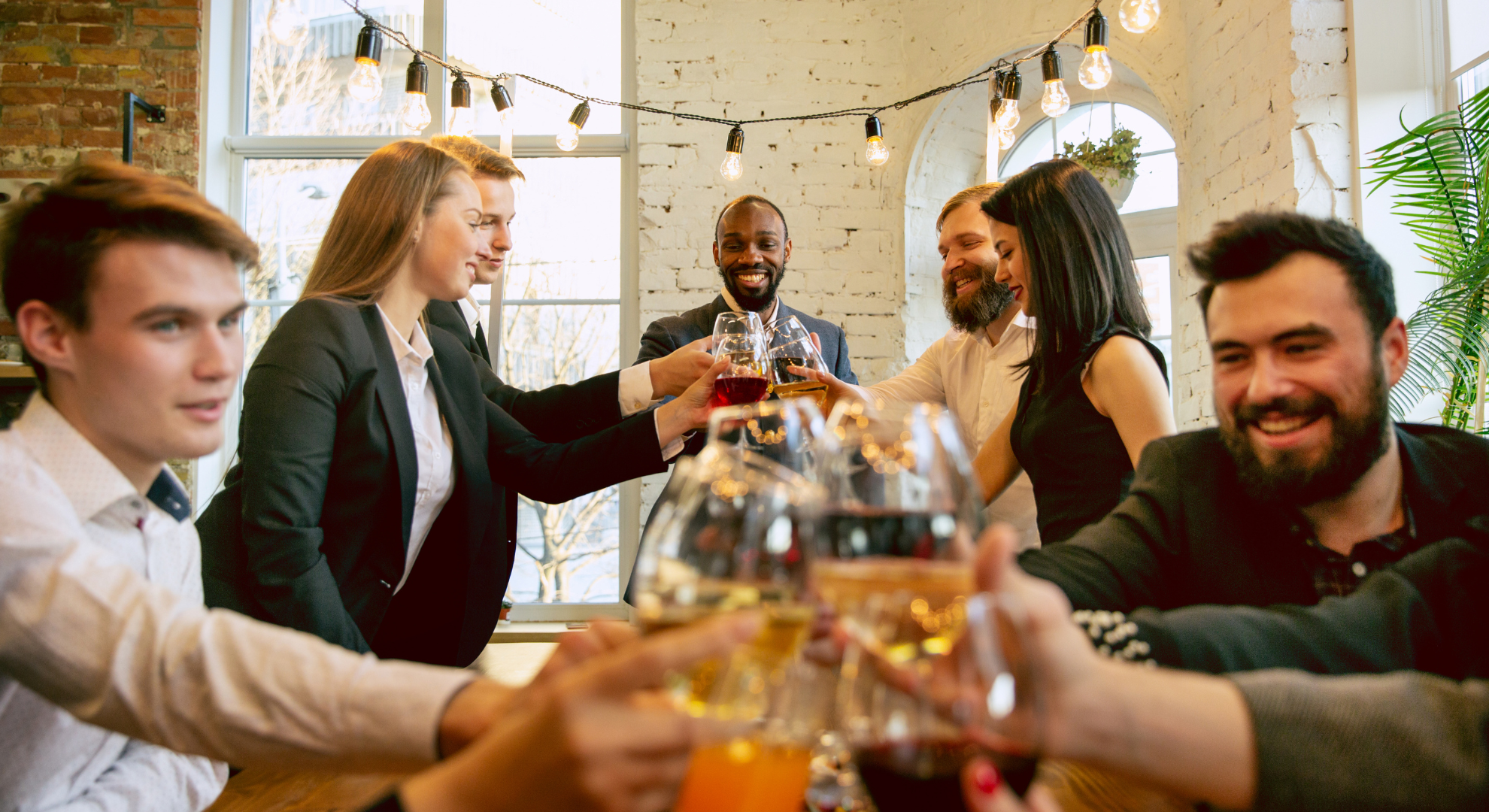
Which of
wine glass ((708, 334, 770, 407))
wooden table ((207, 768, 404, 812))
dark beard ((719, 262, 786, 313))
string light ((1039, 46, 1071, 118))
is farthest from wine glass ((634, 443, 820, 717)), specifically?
dark beard ((719, 262, 786, 313))

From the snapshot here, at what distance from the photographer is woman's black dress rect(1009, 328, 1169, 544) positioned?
1.72 metres

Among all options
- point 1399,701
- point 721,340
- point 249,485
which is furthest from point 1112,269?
point 249,485

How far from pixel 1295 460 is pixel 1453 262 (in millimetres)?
1986

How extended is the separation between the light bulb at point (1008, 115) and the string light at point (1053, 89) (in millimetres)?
123

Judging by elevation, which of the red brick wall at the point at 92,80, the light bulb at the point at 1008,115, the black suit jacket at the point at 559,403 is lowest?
the black suit jacket at the point at 559,403

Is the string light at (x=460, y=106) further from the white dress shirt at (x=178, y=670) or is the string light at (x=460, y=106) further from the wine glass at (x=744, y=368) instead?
the white dress shirt at (x=178, y=670)

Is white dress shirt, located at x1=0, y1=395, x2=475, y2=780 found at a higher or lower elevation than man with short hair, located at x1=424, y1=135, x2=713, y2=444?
lower

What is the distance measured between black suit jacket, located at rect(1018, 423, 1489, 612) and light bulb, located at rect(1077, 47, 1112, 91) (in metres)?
1.81

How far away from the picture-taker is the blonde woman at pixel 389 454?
161 cm

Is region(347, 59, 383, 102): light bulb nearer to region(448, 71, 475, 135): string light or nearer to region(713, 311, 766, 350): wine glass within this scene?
region(448, 71, 475, 135): string light

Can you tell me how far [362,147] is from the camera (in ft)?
16.5

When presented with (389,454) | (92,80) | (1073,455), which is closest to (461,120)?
(389,454)

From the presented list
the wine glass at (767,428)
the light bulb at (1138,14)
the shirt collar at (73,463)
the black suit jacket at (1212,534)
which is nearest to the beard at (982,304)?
the light bulb at (1138,14)

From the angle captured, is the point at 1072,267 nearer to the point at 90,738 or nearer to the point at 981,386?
the point at 981,386
